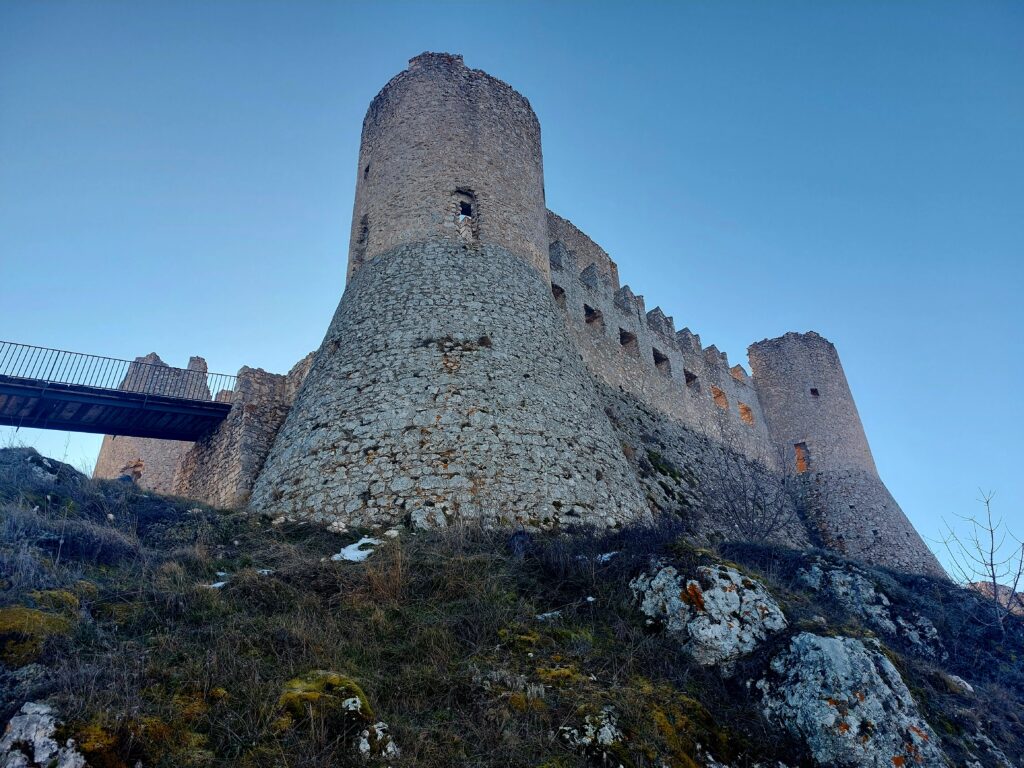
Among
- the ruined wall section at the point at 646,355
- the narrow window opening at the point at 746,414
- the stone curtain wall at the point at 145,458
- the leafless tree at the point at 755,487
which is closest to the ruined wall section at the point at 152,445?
the stone curtain wall at the point at 145,458

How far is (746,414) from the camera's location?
23.5m

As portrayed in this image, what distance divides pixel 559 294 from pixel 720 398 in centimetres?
888

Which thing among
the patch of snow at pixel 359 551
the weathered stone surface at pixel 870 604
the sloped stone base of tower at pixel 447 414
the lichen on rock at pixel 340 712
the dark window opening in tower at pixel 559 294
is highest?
the dark window opening in tower at pixel 559 294

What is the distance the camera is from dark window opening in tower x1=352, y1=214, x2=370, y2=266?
13508 mm

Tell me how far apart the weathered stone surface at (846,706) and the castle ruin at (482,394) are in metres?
4.39

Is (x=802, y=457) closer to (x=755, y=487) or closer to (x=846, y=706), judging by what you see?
(x=755, y=487)

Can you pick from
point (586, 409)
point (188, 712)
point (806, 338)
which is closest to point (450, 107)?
point (586, 409)

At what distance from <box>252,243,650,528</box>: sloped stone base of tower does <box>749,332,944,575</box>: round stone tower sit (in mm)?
12859

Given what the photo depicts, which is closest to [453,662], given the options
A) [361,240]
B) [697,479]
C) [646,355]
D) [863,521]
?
[361,240]

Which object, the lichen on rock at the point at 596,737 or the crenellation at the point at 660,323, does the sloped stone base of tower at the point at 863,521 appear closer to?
the crenellation at the point at 660,323

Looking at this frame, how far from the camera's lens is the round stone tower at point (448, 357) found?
9.14 m

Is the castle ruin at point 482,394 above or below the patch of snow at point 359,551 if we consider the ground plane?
above

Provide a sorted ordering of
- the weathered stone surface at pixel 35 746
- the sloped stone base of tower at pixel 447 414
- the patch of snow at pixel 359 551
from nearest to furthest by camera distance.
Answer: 1. the weathered stone surface at pixel 35 746
2. the patch of snow at pixel 359 551
3. the sloped stone base of tower at pixel 447 414

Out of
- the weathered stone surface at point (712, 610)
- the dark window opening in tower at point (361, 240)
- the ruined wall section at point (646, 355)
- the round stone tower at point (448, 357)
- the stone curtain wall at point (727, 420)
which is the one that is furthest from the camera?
the ruined wall section at point (646, 355)
